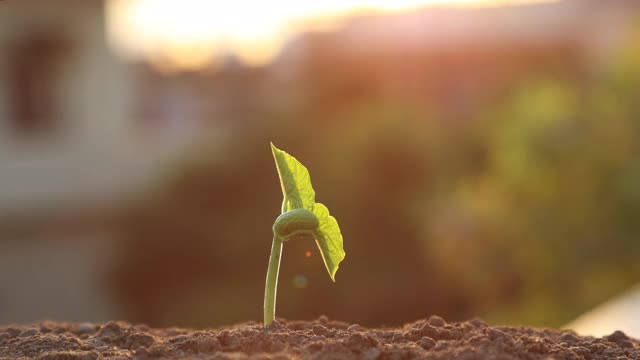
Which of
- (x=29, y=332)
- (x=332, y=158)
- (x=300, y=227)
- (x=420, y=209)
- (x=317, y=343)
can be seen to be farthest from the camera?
(x=332, y=158)

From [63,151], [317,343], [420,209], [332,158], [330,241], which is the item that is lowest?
[317,343]

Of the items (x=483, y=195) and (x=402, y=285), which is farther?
(x=402, y=285)

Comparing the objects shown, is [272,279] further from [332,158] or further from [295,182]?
[332,158]

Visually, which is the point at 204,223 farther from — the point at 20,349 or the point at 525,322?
the point at 20,349

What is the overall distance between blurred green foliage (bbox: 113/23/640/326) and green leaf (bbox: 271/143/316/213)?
1568 millimetres

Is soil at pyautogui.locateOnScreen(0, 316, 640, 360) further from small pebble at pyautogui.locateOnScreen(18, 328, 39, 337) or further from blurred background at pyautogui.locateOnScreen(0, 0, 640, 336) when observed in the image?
blurred background at pyautogui.locateOnScreen(0, 0, 640, 336)

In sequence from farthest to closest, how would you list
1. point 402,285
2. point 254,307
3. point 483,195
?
point 254,307 → point 402,285 → point 483,195

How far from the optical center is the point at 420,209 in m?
6.54

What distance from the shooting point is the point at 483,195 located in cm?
539

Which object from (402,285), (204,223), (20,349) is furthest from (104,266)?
(20,349)

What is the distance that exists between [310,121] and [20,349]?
22.6 feet

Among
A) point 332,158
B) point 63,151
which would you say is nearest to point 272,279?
point 332,158

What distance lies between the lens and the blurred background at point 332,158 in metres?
5.03

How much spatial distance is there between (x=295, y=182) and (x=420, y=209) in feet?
17.7
